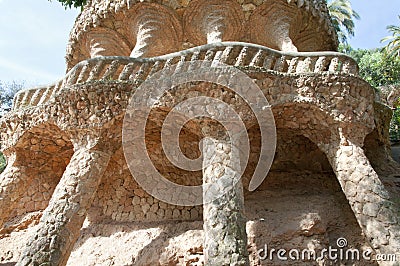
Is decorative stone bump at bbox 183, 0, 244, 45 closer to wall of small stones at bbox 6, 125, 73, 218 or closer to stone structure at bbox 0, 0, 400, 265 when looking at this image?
stone structure at bbox 0, 0, 400, 265

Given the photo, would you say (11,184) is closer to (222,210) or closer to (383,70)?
(222,210)

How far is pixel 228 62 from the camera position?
202 inches

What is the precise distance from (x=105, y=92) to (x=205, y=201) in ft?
7.17

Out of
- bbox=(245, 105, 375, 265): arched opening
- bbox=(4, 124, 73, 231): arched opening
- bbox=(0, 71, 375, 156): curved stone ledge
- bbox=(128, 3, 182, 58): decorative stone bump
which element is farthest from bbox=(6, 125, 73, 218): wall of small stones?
bbox=(245, 105, 375, 265): arched opening

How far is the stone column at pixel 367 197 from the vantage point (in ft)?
14.2

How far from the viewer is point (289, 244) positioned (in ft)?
17.6

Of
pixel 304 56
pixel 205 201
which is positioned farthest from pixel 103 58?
pixel 304 56

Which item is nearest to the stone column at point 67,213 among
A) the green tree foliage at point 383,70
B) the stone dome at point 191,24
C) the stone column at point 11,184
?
the stone column at point 11,184

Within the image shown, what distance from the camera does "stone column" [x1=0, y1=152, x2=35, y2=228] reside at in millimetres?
5988

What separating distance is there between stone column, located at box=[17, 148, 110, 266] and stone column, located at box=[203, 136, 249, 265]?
166 centimetres

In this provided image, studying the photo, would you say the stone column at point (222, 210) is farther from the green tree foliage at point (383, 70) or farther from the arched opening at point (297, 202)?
the green tree foliage at point (383, 70)

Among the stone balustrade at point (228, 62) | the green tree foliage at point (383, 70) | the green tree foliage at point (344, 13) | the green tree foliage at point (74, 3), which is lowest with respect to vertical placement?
the stone balustrade at point (228, 62)

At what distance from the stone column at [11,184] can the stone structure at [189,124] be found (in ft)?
0.06

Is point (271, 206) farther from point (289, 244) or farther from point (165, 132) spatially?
point (165, 132)
